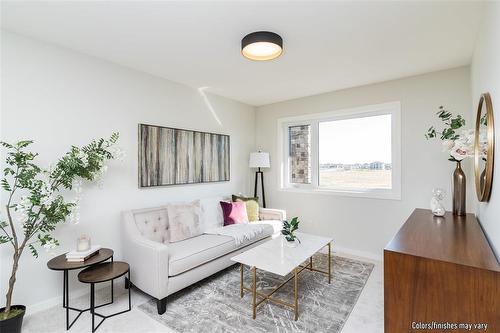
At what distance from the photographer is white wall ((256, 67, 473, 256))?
3.08 meters

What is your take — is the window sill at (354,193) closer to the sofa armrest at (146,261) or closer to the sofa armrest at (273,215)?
the sofa armrest at (273,215)

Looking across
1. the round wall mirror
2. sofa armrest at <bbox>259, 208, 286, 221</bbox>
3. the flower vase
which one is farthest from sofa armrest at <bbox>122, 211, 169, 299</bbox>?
the flower vase

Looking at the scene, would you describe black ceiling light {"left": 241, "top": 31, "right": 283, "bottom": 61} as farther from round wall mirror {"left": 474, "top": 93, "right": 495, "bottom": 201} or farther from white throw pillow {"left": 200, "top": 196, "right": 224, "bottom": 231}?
white throw pillow {"left": 200, "top": 196, "right": 224, "bottom": 231}

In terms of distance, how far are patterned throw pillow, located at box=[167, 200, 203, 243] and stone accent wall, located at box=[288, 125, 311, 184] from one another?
205 cm

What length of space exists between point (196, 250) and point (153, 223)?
0.69 m

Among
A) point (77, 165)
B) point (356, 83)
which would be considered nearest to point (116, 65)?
point (77, 165)

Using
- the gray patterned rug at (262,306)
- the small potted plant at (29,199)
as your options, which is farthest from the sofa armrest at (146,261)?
the small potted plant at (29,199)

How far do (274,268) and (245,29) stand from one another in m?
2.08

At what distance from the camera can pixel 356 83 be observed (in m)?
3.58

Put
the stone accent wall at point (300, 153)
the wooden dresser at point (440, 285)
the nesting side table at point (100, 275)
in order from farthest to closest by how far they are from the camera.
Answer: the stone accent wall at point (300, 153) → the nesting side table at point (100, 275) → the wooden dresser at point (440, 285)

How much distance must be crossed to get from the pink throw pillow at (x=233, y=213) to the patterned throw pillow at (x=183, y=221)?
0.48 m

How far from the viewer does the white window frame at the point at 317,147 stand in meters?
3.43

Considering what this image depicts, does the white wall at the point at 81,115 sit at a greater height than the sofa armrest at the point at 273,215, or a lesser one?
greater

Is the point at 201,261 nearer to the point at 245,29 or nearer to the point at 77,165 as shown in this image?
the point at 77,165
